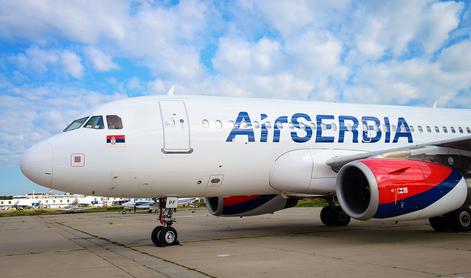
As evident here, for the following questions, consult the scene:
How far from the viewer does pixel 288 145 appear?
35.8 feet

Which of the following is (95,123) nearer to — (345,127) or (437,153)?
(345,127)

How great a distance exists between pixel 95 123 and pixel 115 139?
2.03 ft

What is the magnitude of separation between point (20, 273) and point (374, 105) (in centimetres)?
992

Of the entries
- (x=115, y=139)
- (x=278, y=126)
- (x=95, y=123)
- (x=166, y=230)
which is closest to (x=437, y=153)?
(x=278, y=126)

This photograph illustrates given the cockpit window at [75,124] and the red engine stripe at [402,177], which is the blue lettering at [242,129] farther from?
the cockpit window at [75,124]

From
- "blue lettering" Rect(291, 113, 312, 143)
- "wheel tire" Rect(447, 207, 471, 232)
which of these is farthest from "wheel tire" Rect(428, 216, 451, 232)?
"blue lettering" Rect(291, 113, 312, 143)

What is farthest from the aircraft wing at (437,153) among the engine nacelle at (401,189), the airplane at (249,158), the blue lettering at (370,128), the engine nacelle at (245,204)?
the engine nacelle at (245,204)

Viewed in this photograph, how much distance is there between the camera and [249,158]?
1057 cm

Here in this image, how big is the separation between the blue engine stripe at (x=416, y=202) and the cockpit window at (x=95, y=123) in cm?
603

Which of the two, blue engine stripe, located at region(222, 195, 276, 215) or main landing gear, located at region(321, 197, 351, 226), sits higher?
blue engine stripe, located at region(222, 195, 276, 215)

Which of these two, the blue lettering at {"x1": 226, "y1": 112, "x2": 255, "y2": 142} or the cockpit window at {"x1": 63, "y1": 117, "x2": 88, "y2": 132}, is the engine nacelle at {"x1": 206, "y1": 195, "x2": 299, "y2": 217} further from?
the cockpit window at {"x1": 63, "y1": 117, "x2": 88, "y2": 132}

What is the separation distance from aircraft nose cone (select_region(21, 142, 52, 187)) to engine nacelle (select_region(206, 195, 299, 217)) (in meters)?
5.05

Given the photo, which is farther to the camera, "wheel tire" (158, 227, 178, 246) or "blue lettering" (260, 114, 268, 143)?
"blue lettering" (260, 114, 268, 143)

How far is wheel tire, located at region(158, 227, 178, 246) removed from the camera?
10.0m
